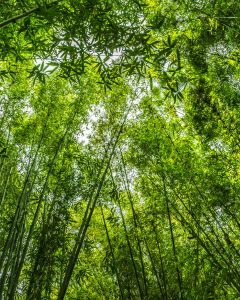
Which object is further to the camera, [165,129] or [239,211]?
[165,129]

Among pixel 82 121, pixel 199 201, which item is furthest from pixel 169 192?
pixel 82 121

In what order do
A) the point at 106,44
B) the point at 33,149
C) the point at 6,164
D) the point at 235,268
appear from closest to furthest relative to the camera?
the point at 106,44 → the point at 235,268 → the point at 6,164 → the point at 33,149

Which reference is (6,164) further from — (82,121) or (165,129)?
(165,129)

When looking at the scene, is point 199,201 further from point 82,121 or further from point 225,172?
point 82,121

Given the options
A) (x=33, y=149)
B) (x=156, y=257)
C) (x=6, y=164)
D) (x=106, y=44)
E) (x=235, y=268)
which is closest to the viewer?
(x=106, y=44)

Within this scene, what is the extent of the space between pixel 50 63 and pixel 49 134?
12.0 ft

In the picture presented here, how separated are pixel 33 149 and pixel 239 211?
164 inches

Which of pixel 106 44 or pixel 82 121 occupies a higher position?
pixel 82 121

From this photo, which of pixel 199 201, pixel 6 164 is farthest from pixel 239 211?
pixel 6 164

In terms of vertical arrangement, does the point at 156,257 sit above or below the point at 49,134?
A: below

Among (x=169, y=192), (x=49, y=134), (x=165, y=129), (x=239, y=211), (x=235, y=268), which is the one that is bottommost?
(x=235, y=268)

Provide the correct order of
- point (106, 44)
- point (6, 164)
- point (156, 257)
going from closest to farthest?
1. point (106, 44)
2. point (6, 164)
3. point (156, 257)

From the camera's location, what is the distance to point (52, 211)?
5355 mm

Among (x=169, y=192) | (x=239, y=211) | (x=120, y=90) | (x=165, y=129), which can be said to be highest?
(x=120, y=90)
